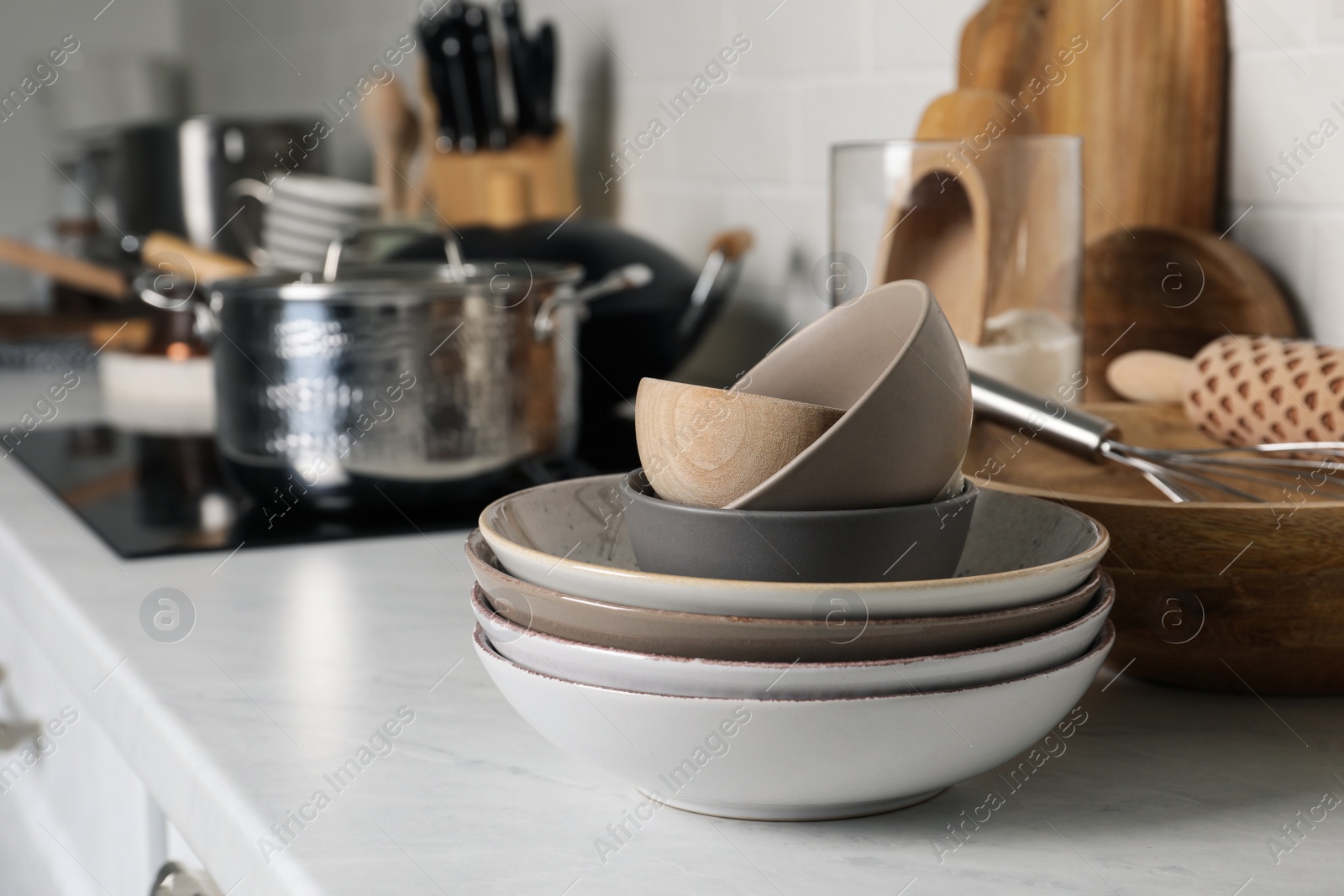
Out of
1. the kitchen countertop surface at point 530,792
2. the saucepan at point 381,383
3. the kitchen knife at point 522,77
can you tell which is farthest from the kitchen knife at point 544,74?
the kitchen countertop surface at point 530,792

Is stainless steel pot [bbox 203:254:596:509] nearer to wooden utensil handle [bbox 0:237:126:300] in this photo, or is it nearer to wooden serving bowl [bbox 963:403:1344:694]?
wooden serving bowl [bbox 963:403:1344:694]

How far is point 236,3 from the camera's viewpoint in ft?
7.99

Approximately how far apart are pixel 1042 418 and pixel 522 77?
0.93 meters

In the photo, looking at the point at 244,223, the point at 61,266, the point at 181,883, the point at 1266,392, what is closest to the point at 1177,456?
the point at 1266,392

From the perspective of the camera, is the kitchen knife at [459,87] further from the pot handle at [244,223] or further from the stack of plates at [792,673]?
the stack of plates at [792,673]

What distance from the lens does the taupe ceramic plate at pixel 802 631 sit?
38 centimetres

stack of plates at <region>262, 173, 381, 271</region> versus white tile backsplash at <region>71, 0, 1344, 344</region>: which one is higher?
white tile backsplash at <region>71, 0, 1344, 344</region>

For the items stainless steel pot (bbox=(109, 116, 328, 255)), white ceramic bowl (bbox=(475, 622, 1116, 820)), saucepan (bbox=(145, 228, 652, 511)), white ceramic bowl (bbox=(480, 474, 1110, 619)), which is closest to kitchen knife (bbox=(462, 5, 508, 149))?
stainless steel pot (bbox=(109, 116, 328, 255))

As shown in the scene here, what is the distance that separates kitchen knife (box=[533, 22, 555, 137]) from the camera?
1389 mm

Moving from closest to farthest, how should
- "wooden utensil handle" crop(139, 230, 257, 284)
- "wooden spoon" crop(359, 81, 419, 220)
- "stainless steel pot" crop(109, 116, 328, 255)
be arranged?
"wooden utensil handle" crop(139, 230, 257, 284) < "wooden spoon" crop(359, 81, 419, 220) < "stainless steel pot" crop(109, 116, 328, 255)

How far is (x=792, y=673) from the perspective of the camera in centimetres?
37

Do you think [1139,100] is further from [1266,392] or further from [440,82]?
[440,82]

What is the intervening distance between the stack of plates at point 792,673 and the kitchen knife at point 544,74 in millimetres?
1052

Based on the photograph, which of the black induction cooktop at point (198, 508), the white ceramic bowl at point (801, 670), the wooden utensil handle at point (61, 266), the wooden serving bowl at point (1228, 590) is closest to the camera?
the white ceramic bowl at point (801, 670)
